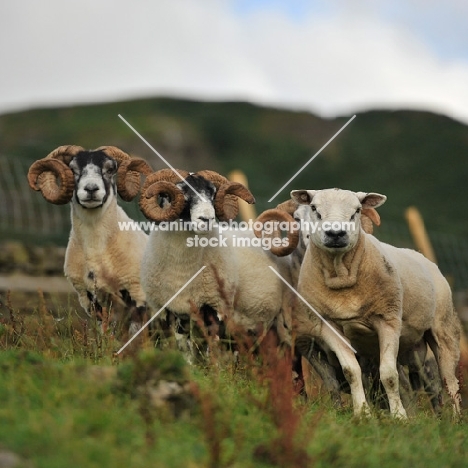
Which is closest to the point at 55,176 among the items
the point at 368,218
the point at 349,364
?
the point at 368,218

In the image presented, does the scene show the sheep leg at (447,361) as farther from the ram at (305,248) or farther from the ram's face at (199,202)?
the ram's face at (199,202)

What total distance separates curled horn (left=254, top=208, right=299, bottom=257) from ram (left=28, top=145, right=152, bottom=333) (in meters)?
1.32

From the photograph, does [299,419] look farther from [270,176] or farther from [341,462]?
[270,176]

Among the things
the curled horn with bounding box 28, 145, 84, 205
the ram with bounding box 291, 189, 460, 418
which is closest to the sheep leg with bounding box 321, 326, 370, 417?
the ram with bounding box 291, 189, 460, 418

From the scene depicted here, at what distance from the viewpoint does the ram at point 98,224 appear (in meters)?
10.1

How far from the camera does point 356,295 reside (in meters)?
8.92

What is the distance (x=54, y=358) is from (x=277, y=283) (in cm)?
332

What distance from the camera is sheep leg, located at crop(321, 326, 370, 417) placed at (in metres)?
8.45

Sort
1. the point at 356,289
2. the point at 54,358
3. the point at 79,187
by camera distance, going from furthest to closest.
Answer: the point at 79,187 < the point at 356,289 < the point at 54,358

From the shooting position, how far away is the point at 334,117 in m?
60.8

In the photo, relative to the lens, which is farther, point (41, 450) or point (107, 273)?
point (107, 273)

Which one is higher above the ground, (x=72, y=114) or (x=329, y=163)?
(x=72, y=114)

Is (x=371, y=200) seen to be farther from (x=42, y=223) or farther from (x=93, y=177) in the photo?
(x=42, y=223)

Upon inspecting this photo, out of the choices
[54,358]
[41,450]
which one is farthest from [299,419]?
[54,358]
